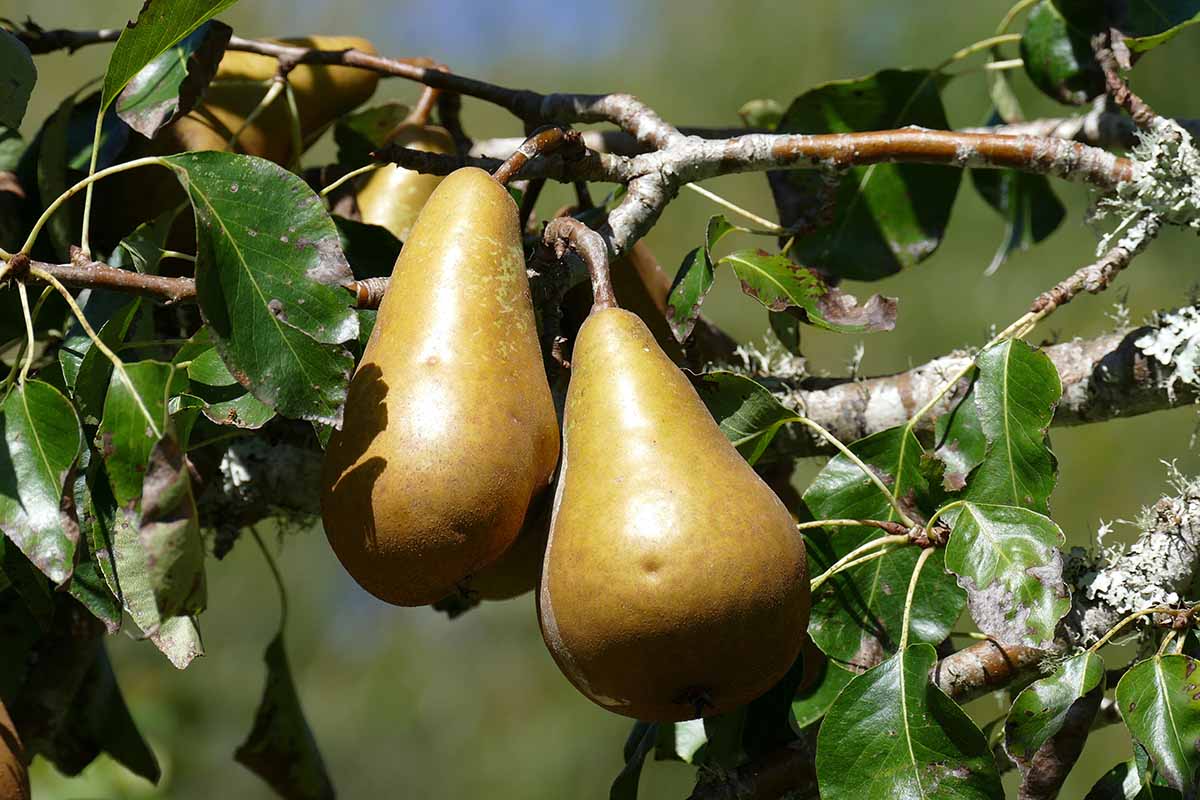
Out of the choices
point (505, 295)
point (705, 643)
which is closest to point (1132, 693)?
point (705, 643)

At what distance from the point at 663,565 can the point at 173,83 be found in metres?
0.62

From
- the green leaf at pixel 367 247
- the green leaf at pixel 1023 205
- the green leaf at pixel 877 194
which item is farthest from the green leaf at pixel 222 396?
the green leaf at pixel 1023 205

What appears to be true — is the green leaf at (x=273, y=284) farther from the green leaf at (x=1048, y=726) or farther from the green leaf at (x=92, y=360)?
the green leaf at (x=1048, y=726)

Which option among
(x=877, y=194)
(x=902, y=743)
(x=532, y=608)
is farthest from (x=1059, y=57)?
(x=532, y=608)

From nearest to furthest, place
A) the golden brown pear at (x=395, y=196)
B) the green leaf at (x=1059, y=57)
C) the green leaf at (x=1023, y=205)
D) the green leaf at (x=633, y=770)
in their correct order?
the green leaf at (x=633, y=770) < the golden brown pear at (x=395, y=196) < the green leaf at (x=1059, y=57) < the green leaf at (x=1023, y=205)

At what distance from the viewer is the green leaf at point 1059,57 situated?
47.1 inches

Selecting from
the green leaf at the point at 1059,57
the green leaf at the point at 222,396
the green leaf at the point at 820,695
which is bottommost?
the green leaf at the point at 820,695

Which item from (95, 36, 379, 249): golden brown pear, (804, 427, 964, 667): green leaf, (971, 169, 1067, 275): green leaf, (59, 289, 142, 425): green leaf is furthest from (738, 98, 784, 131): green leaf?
(59, 289, 142, 425): green leaf

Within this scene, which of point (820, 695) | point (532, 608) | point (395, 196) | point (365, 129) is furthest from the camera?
point (532, 608)

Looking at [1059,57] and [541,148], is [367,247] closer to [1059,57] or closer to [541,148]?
[541,148]

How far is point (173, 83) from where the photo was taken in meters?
0.96

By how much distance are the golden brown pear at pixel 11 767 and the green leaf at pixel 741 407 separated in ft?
1.71

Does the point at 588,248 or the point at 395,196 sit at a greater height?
the point at 588,248

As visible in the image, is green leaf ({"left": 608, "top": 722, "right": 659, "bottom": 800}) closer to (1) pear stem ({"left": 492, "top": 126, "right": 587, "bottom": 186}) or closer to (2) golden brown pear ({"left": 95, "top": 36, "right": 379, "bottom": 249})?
(1) pear stem ({"left": 492, "top": 126, "right": 587, "bottom": 186})
